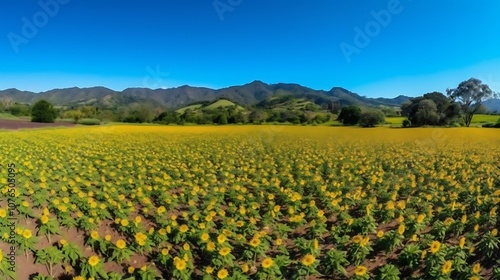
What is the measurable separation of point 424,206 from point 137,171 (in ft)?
33.0

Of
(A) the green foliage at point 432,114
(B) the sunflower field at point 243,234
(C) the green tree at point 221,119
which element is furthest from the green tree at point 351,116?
(B) the sunflower field at point 243,234

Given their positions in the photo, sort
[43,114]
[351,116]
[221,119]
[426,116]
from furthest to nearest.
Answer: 1. [221,119]
2. [351,116]
3. [43,114]
4. [426,116]

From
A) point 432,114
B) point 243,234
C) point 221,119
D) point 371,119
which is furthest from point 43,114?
point 432,114

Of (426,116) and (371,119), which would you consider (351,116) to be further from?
(426,116)

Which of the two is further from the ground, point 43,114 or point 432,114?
point 432,114

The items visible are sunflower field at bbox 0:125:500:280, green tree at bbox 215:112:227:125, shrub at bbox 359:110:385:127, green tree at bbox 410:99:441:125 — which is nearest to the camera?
sunflower field at bbox 0:125:500:280

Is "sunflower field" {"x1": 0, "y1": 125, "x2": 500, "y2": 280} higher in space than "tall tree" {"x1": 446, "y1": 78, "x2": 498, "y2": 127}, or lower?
lower

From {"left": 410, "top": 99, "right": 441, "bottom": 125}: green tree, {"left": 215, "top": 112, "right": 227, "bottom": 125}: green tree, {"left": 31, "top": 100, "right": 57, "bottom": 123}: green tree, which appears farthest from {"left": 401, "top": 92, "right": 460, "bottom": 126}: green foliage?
{"left": 31, "top": 100, "right": 57, "bottom": 123}: green tree

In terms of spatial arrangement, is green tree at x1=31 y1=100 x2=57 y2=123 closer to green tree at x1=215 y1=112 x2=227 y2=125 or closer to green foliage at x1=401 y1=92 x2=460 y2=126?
green tree at x1=215 y1=112 x2=227 y2=125

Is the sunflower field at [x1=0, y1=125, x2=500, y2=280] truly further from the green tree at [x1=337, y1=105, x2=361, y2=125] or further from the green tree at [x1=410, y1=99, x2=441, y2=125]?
the green tree at [x1=337, y1=105, x2=361, y2=125]

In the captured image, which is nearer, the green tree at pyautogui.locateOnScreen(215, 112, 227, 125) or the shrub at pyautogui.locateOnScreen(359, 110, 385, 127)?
the shrub at pyautogui.locateOnScreen(359, 110, 385, 127)

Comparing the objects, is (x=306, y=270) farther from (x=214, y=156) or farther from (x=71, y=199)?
(x=214, y=156)

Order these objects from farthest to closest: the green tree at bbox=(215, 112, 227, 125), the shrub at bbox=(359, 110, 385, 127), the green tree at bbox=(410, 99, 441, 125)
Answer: the green tree at bbox=(215, 112, 227, 125) → the shrub at bbox=(359, 110, 385, 127) → the green tree at bbox=(410, 99, 441, 125)

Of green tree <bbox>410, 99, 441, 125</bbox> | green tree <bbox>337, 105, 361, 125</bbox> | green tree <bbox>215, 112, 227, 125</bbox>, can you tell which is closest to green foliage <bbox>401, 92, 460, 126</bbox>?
green tree <bbox>410, 99, 441, 125</bbox>
